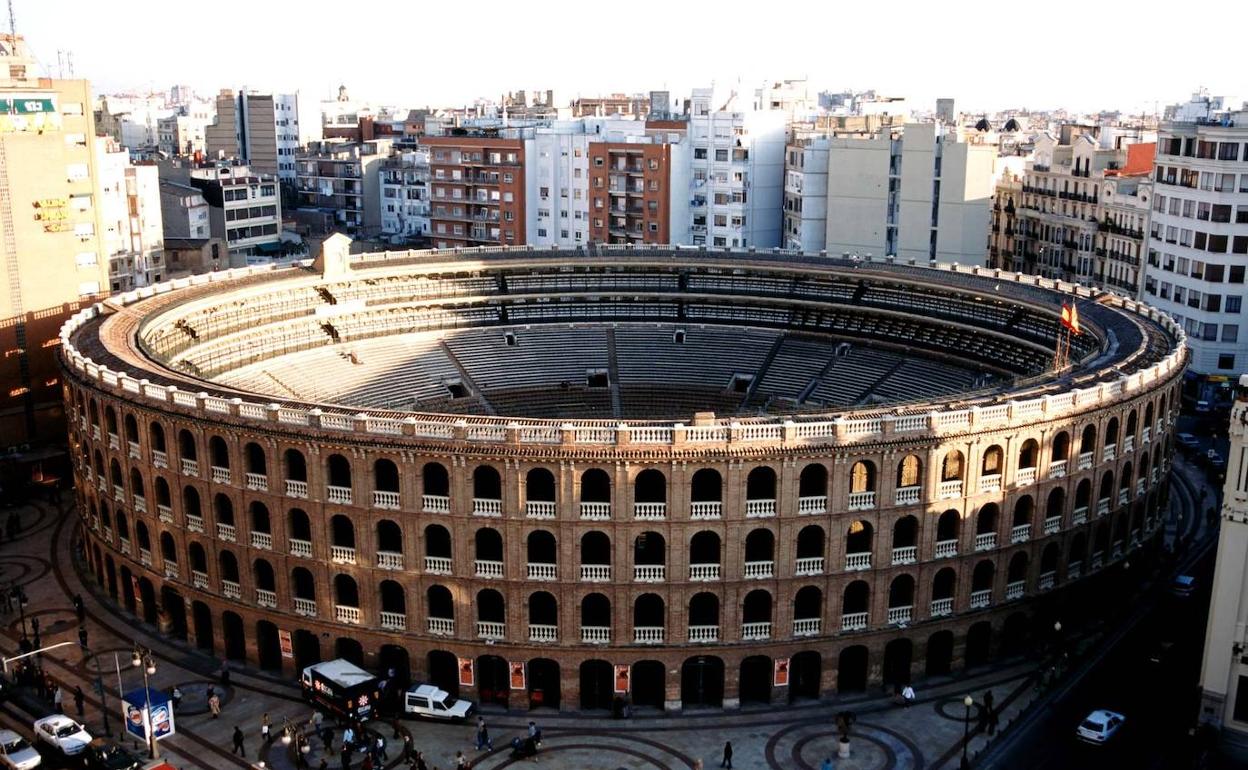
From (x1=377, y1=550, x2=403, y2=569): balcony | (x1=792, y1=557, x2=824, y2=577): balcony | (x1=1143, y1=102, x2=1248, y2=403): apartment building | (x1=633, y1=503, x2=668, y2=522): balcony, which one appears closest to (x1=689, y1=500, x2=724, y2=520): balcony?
(x1=633, y1=503, x2=668, y2=522): balcony

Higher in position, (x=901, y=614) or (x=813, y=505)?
(x=813, y=505)

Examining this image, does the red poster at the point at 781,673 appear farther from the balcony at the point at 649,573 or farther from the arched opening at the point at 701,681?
the balcony at the point at 649,573

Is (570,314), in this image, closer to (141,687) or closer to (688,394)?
(688,394)

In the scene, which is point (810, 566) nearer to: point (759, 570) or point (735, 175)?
point (759, 570)

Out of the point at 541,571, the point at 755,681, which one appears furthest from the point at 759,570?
the point at 541,571

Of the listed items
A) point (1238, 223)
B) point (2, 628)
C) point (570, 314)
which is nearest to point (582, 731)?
point (2, 628)

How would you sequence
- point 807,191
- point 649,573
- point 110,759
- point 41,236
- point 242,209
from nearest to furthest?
1. point 110,759
2. point 649,573
3. point 41,236
4. point 807,191
5. point 242,209

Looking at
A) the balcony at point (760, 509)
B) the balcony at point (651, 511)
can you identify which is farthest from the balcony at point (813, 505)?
the balcony at point (651, 511)
